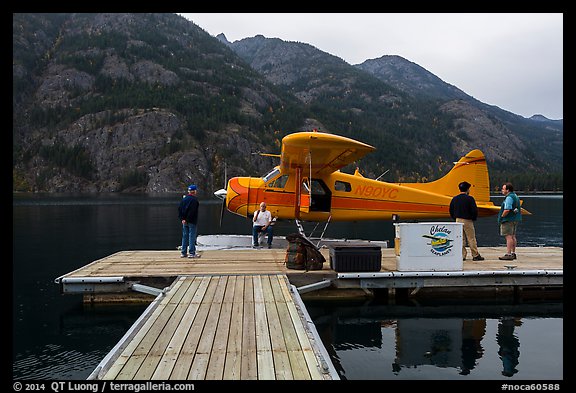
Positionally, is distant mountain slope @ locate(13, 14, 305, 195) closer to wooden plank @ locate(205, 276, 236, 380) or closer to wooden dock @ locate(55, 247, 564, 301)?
wooden dock @ locate(55, 247, 564, 301)

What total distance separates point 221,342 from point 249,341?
1.04ft

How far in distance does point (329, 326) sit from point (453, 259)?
9.69 ft

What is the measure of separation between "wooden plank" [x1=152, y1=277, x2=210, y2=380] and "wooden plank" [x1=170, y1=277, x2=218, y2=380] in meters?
0.04

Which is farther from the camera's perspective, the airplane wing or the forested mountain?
the forested mountain

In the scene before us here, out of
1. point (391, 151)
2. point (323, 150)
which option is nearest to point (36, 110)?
point (391, 151)

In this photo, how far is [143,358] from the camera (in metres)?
4.32

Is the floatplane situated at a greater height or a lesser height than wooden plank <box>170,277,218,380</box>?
greater

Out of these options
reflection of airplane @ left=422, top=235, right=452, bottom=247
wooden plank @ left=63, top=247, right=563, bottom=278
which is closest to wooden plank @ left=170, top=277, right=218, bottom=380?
wooden plank @ left=63, top=247, right=563, bottom=278

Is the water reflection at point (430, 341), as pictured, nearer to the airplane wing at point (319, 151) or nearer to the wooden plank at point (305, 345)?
the wooden plank at point (305, 345)

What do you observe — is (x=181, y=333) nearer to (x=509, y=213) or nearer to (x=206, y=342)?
(x=206, y=342)

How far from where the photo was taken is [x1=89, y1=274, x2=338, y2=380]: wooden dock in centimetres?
403

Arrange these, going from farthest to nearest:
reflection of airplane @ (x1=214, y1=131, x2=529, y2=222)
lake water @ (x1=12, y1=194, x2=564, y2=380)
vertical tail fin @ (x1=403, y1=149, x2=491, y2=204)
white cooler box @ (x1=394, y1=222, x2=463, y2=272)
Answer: vertical tail fin @ (x1=403, y1=149, x2=491, y2=204) < reflection of airplane @ (x1=214, y1=131, x2=529, y2=222) < white cooler box @ (x1=394, y1=222, x2=463, y2=272) < lake water @ (x1=12, y1=194, x2=564, y2=380)

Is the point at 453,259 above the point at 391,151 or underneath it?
underneath

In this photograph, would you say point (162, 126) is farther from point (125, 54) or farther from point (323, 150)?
point (323, 150)
